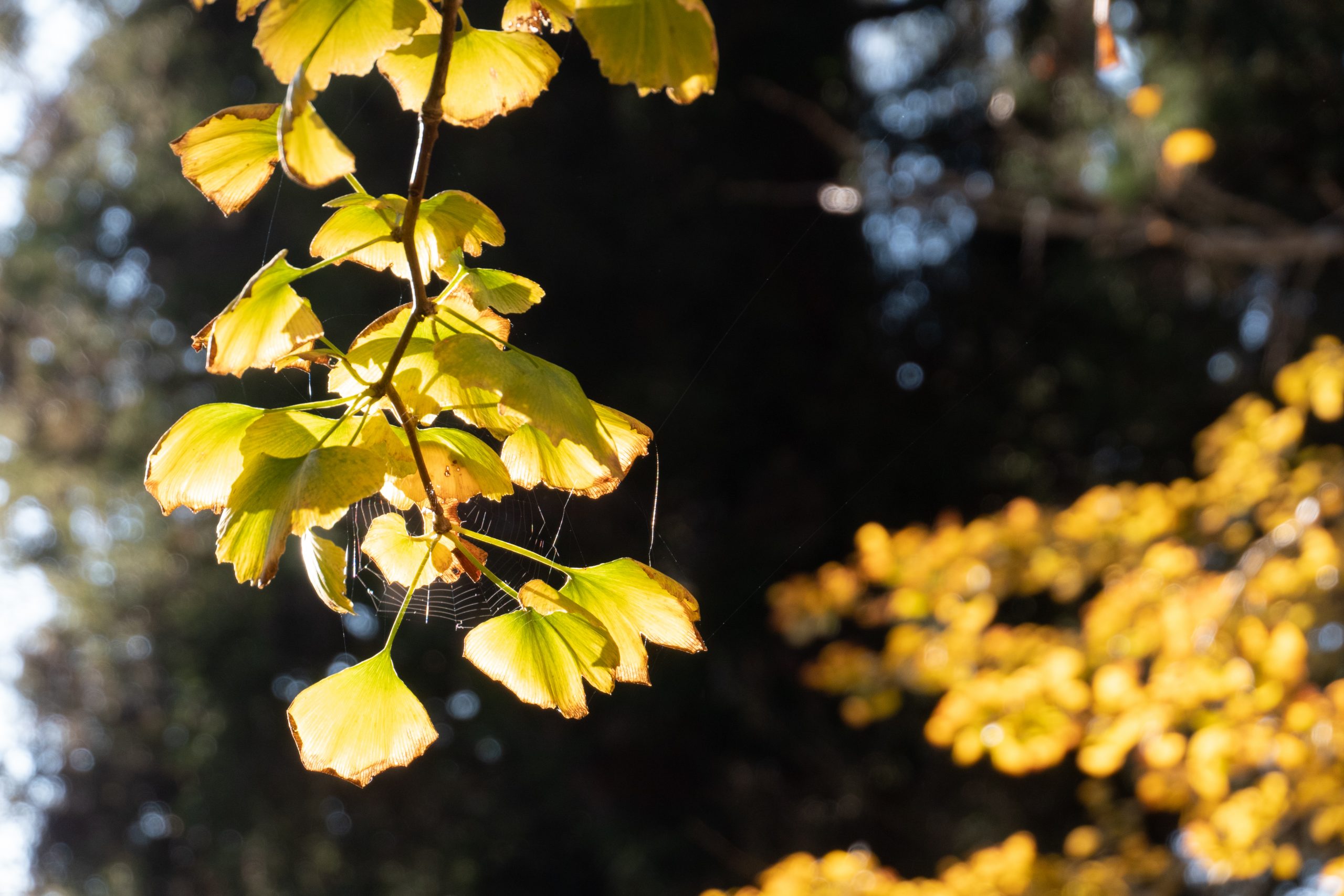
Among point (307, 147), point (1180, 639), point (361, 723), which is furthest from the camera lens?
point (1180, 639)

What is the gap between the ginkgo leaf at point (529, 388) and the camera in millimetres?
295

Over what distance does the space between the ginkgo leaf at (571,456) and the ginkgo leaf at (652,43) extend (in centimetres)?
12

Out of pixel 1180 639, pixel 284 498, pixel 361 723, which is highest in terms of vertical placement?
pixel 284 498

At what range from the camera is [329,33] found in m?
0.30

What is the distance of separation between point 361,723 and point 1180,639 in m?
1.69

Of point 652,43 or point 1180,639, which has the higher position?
point 652,43

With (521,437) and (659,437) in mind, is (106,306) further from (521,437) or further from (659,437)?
(521,437)

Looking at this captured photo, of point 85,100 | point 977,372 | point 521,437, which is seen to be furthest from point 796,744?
point 85,100

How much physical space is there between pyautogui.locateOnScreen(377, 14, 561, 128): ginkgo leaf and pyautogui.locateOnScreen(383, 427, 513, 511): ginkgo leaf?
0.38 feet

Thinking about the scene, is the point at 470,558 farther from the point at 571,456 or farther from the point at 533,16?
the point at 533,16

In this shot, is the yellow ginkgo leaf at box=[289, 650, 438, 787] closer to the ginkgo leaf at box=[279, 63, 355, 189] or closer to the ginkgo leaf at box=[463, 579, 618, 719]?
the ginkgo leaf at box=[463, 579, 618, 719]

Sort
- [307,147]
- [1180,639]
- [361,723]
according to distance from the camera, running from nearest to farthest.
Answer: [307,147] < [361,723] < [1180,639]

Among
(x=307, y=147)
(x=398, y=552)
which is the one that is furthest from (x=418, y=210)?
(x=398, y=552)

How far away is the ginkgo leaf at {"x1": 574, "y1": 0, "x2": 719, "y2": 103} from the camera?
0.28m
